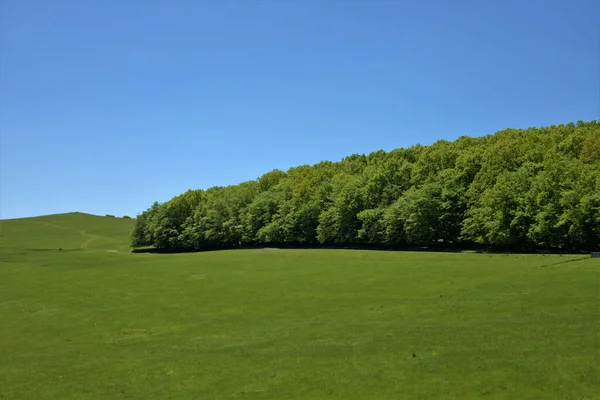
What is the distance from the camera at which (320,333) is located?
29.5 metres

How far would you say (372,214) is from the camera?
9038 cm

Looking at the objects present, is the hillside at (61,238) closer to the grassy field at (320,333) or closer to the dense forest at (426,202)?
the dense forest at (426,202)

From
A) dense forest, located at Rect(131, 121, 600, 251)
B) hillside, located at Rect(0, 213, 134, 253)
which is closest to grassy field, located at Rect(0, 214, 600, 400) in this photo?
dense forest, located at Rect(131, 121, 600, 251)

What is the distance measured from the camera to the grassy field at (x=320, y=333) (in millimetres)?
19375

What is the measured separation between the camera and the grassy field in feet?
63.6

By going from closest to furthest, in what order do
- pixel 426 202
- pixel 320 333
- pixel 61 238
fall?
pixel 320 333 → pixel 426 202 → pixel 61 238

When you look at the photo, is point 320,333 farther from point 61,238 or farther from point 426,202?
point 61,238

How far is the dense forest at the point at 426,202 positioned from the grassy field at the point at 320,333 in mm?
10553

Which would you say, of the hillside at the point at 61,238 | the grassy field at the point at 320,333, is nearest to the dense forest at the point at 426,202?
the grassy field at the point at 320,333

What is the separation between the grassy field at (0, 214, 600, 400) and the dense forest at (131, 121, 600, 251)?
1055 centimetres

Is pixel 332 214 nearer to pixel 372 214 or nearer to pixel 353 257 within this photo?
pixel 372 214

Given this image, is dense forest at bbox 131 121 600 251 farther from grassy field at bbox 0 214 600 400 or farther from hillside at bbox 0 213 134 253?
hillside at bbox 0 213 134 253

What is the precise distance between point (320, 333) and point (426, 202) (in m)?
55.7

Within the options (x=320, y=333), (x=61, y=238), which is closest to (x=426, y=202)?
(x=320, y=333)
